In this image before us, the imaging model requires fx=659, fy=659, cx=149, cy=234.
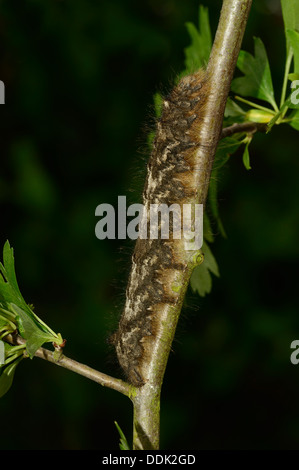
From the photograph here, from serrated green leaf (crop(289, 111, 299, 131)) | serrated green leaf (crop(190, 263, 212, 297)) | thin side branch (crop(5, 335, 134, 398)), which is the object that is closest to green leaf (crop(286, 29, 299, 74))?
serrated green leaf (crop(289, 111, 299, 131))

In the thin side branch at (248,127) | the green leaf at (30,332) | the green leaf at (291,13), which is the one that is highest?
the green leaf at (291,13)

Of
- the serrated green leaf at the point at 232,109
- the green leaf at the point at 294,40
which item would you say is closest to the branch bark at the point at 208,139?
the green leaf at the point at 294,40

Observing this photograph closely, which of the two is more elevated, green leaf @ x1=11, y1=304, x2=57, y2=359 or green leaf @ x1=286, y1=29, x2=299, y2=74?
green leaf @ x1=286, y1=29, x2=299, y2=74

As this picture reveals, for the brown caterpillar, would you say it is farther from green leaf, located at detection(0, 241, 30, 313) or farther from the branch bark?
green leaf, located at detection(0, 241, 30, 313)

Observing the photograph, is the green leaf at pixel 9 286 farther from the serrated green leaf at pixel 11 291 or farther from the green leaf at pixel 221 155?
the green leaf at pixel 221 155

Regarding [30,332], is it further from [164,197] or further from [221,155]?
[221,155]

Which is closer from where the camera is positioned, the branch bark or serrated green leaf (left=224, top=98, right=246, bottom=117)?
the branch bark
